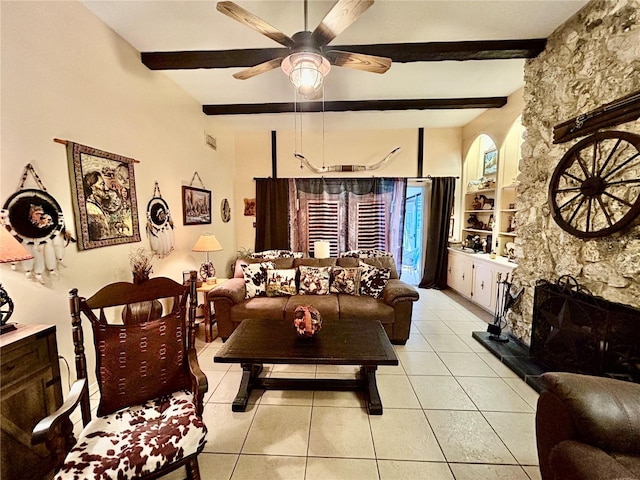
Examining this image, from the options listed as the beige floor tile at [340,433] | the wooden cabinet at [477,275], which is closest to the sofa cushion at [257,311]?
the beige floor tile at [340,433]

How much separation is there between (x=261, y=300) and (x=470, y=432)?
2.28 metres

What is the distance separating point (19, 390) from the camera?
1391 mm

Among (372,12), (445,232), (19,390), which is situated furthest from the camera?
(445,232)

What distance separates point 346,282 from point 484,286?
6.99 ft

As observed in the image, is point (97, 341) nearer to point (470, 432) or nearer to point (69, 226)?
point (69, 226)

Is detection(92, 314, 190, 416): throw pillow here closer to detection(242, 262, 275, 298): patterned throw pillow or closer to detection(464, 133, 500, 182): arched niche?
detection(242, 262, 275, 298): patterned throw pillow

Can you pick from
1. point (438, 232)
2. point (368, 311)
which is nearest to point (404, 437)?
point (368, 311)

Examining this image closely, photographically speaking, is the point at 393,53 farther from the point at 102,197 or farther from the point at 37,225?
the point at 37,225

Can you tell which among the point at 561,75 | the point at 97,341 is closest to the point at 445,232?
the point at 561,75

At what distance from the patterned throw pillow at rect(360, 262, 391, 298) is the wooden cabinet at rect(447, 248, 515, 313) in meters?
1.43

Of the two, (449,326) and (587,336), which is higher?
(587,336)

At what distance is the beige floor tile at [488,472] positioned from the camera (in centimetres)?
157

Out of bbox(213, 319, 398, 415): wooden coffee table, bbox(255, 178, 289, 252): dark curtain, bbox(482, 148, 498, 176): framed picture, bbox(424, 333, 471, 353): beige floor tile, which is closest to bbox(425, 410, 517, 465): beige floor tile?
bbox(213, 319, 398, 415): wooden coffee table

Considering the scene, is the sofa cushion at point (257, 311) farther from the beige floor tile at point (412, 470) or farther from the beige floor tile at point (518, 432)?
the beige floor tile at point (518, 432)
